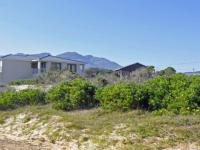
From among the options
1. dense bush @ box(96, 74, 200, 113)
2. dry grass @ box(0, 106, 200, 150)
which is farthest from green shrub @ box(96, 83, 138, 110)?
dry grass @ box(0, 106, 200, 150)

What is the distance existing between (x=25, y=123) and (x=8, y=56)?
36.3 meters

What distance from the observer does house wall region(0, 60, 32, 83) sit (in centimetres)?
4675

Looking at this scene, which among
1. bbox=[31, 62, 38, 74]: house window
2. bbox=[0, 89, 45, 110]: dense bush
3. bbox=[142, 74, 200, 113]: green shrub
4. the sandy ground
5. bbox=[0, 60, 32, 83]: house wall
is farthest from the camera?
bbox=[31, 62, 38, 74]: house window

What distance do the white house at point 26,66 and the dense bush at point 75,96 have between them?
3107 centimetres

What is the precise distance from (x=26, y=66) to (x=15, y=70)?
1.63 meters

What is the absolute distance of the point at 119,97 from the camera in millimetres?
13641

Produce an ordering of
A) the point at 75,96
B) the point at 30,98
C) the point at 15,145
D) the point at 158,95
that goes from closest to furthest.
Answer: the point at 15,145 → the point at 158,95 → the point at 75,96 → the point at 30,98

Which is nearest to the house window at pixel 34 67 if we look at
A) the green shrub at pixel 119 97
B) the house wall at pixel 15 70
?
the house wall at pixel 15 70

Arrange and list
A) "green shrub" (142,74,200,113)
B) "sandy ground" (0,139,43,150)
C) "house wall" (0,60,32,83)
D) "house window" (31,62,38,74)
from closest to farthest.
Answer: "sandy ground" (0,139,43,150)
"green shrub" (142,74,200,113)
"house wall" (0,60,32,83)
"house window" (31,62,38,74)

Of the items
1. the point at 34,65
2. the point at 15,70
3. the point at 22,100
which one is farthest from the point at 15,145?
the point at 34,65

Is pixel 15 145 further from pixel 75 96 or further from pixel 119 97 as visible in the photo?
pixel 75 96

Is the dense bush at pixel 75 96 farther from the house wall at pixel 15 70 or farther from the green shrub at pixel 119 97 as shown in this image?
the house wall at pixel 15 70

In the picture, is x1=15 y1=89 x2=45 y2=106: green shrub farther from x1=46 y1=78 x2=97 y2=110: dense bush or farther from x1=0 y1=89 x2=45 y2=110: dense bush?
x1=46 y1=78 x2=97 y2=110: dense bush

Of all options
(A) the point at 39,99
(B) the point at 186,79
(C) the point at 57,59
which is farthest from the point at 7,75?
(B) the point at 186,79
